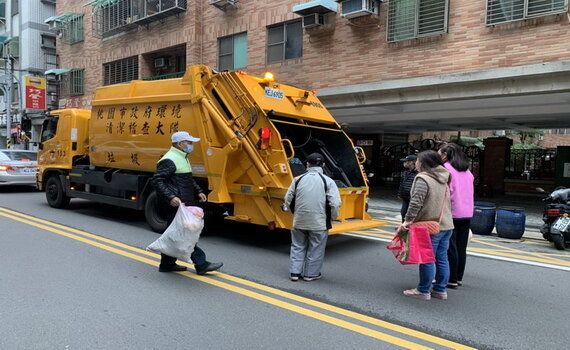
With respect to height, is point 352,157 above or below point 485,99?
below

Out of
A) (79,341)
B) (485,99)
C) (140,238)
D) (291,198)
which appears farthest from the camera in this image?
(485,99)

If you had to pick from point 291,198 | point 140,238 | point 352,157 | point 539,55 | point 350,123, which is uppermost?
point 539,55

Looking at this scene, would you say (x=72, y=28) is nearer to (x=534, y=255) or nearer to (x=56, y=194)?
(x=56, y=194)

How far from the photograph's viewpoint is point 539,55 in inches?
381

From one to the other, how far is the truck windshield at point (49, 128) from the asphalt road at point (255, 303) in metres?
4.50

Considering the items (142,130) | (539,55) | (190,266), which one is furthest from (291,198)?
(539,55)

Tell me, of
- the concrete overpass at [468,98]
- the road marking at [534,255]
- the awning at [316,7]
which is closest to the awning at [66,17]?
the awning at [316,7]

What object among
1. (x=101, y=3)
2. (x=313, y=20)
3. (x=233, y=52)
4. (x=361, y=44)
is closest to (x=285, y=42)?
(x=313, y=20)

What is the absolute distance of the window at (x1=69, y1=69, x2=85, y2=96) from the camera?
24.0 metres

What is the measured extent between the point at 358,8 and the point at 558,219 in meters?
7.62

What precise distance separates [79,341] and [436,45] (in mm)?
10736

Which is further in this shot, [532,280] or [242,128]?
[242,128]

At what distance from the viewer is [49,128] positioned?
1057 centimetres

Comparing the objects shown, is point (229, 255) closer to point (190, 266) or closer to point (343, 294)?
point (190, 266)
